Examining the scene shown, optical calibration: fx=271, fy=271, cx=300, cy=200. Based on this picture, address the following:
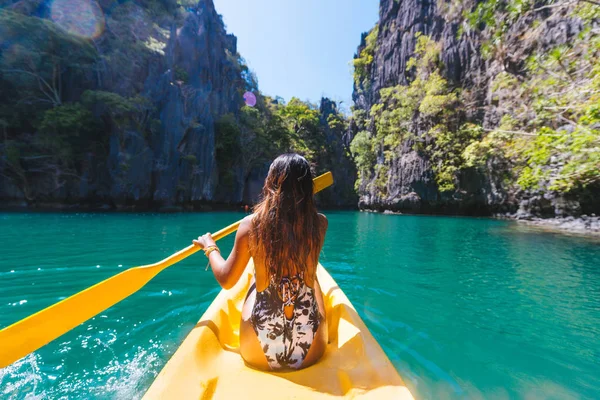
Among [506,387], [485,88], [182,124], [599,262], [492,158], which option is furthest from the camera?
[182,124]

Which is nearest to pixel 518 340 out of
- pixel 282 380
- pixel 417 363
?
pixel 417 363

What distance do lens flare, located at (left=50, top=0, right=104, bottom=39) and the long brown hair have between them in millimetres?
25145

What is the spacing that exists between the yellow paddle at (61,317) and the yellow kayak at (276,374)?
0.61m

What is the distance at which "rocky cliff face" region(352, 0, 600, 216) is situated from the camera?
1335cm

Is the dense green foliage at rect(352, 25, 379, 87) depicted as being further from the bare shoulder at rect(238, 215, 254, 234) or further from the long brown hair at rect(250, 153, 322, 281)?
the bare shoulder at rect(238, 215, 254, 234)

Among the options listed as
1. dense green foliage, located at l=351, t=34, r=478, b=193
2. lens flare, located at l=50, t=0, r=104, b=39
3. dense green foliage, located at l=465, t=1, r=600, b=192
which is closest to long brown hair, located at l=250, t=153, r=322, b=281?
dense green foliage, located at l=465, t=1, r=600, b=192

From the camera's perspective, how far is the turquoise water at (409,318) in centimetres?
185

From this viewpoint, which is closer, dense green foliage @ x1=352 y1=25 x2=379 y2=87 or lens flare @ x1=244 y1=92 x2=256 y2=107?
lens flare @ x1=244 y1=92 x2=256 y2=107

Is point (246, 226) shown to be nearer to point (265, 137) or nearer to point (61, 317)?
point (61, 317)

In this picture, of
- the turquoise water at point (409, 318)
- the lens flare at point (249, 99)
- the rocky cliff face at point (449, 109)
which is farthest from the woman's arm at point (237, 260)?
the lens flare at point (249, 99)

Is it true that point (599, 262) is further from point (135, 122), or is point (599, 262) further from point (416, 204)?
point (135, 122)

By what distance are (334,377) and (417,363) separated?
1.16 m

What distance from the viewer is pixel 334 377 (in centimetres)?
131

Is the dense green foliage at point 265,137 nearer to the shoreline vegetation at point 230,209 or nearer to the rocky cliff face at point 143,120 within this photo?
the rocky cliff face at point 143,120
